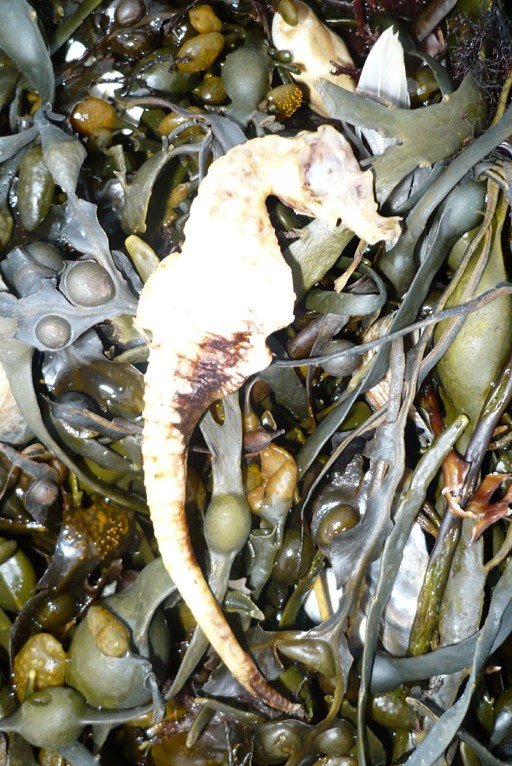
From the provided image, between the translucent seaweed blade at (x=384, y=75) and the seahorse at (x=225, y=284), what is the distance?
6.1 inches

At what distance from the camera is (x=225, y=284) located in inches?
38.4

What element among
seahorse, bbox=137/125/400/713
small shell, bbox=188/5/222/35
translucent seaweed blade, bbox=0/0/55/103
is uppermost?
translucent seaweed blade, bbox=0/0/55/103

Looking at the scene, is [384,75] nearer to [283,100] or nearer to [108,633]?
[283,100]

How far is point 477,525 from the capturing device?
3.76 ft

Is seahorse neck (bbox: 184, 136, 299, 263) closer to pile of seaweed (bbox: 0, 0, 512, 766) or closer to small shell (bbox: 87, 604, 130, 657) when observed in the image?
pile of seaweed (bbox: 0, 0, 512, 766)

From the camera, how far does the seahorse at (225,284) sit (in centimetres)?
98

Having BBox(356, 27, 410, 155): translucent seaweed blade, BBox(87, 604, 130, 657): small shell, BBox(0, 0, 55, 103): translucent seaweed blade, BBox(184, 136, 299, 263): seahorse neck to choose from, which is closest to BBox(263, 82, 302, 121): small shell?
BBox(356, 27, 410, 155): translucent seaweed blade

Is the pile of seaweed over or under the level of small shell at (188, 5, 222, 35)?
under

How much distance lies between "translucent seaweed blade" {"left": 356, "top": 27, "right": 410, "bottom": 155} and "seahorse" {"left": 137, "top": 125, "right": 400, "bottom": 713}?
16cm

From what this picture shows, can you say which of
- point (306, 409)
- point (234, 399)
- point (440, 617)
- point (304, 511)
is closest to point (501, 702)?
point (440, 617)

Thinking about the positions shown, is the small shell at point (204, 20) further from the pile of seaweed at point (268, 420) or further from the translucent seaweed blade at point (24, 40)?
the translucent seaweed blade at point (24, 40)

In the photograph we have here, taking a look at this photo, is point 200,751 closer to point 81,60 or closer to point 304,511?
point 304,511

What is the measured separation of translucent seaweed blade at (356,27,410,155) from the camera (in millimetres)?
1137

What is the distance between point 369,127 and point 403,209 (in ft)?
0.52
